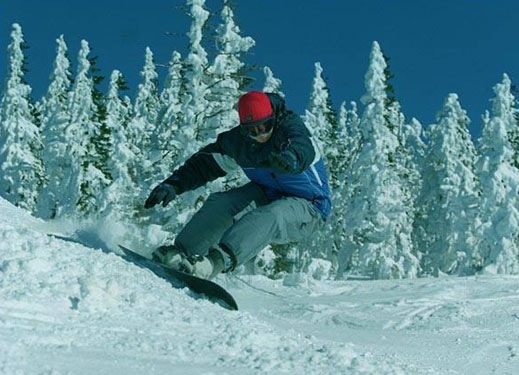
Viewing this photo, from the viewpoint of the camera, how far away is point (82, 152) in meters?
32.5

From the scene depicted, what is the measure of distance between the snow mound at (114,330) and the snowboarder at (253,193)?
2.97 ft

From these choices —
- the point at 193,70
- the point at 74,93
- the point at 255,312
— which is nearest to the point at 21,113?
the point at 74,93

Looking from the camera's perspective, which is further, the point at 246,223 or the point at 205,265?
the point at 246,223

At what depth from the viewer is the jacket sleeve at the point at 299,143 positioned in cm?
602

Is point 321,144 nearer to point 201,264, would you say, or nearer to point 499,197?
point 499,197

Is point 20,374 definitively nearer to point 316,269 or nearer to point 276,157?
point 276,157

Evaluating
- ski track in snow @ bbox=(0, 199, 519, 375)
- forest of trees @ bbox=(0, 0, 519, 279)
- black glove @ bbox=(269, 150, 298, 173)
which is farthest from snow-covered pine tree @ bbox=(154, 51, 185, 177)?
black glove @ bbox=(269, 150, 298, 173)

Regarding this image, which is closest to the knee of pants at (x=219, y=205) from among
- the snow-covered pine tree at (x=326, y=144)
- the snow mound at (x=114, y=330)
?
the snow mound at (x=114, y=330)

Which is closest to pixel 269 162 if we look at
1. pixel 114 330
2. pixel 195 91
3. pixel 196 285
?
pixel 196 285

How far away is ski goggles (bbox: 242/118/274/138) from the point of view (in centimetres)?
622

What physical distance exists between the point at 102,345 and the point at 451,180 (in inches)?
1555

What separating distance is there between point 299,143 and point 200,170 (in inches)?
62.6

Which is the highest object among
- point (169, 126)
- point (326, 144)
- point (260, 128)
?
point (326, 144)

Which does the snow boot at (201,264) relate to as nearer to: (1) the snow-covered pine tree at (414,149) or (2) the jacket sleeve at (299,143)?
(2) the jacket sleeve at (299,143)
